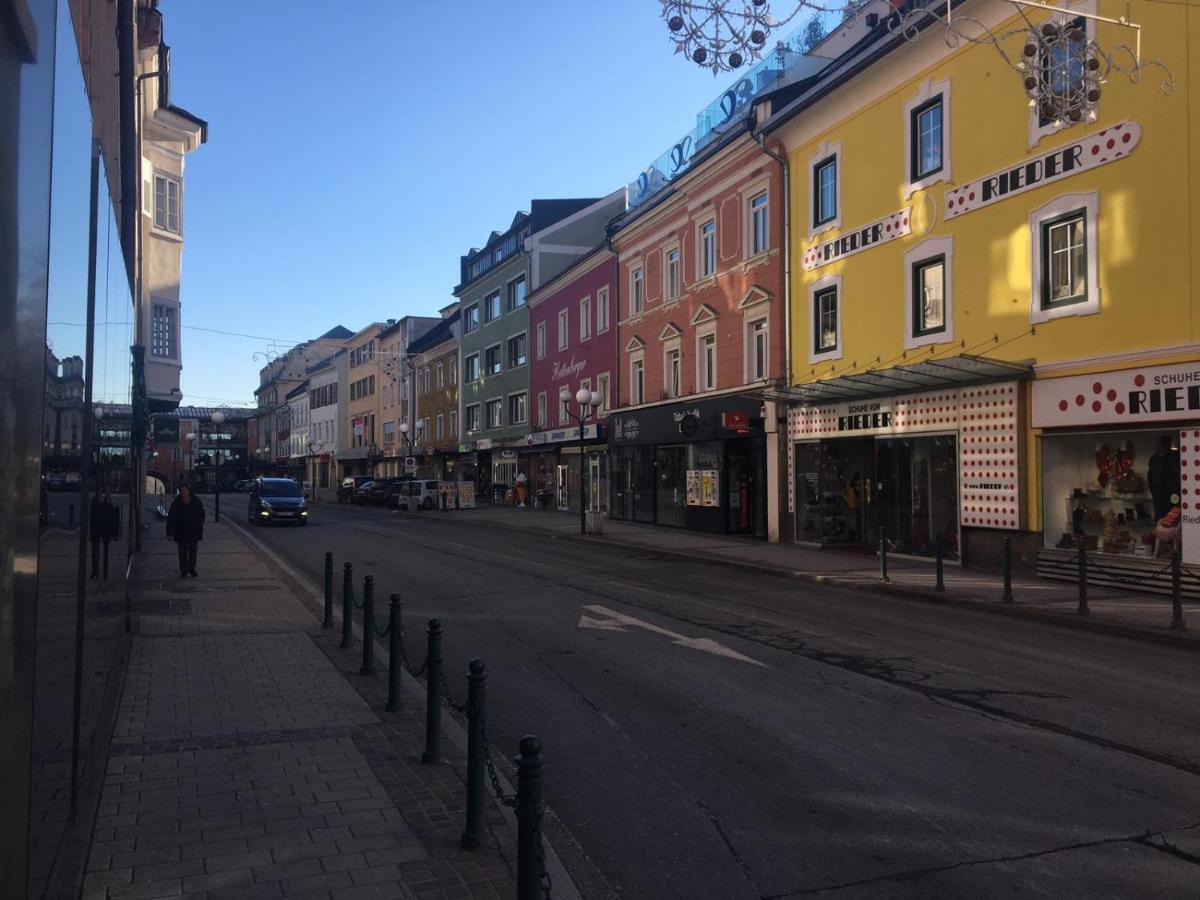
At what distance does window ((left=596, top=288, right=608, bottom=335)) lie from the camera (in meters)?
34.9

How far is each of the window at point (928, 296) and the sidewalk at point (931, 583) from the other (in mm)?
4648

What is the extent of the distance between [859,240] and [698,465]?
29.1 feet

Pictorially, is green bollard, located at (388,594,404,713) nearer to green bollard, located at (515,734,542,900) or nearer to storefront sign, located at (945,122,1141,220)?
green bollard, located at (515,734,542,900)

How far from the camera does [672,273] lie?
29.3 metres

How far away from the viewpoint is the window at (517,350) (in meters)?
44.8

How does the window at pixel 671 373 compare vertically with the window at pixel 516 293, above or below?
below

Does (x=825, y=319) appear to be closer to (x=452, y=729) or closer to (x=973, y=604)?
(x=973, y=604)

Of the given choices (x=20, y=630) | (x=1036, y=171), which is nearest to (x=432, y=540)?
(x=1036, y=171)

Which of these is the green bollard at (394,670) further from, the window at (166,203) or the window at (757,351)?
the window at (166,203)

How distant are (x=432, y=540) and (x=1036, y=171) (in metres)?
17.3

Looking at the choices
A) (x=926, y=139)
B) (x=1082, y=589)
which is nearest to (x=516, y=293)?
(x=926, y=139)

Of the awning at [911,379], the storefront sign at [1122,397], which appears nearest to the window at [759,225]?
the awning at [911,379]

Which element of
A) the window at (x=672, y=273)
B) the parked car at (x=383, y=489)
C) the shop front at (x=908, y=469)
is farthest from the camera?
the parked car at (x=383, y=489)

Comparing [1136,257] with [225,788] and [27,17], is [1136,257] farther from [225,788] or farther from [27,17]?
[27,17]
